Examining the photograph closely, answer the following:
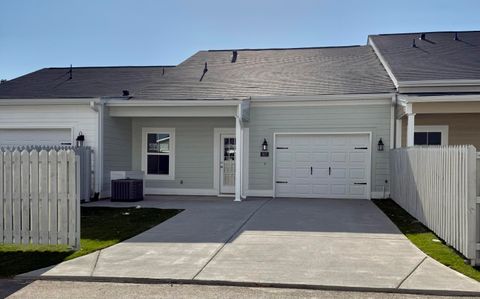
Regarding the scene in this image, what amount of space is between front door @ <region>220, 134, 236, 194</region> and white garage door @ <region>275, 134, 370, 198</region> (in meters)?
1.64

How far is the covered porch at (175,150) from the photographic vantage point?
14.5 metres

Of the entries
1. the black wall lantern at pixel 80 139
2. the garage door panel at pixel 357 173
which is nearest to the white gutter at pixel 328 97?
the garage door panel at pixel 357 173

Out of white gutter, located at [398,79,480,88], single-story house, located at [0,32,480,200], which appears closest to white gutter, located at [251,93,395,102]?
single-story house, located at [0,32,480,200]

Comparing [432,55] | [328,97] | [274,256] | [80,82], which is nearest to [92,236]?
[274,256]

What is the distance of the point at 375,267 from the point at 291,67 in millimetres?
12108

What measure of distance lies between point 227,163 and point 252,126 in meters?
1.68

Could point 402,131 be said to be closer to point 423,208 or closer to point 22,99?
point 423,208

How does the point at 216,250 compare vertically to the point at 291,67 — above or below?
below

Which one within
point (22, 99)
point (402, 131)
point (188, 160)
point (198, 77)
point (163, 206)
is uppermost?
point (198, 77)

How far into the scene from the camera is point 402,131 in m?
13.7

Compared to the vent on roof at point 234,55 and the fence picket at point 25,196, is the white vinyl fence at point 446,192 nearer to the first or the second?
the fence picket at point 25,196

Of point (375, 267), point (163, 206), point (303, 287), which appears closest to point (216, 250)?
point (303, 287)

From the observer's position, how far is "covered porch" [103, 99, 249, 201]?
14.5 metres

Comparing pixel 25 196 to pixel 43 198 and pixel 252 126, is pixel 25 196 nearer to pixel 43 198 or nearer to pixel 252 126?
pixel 43 198
